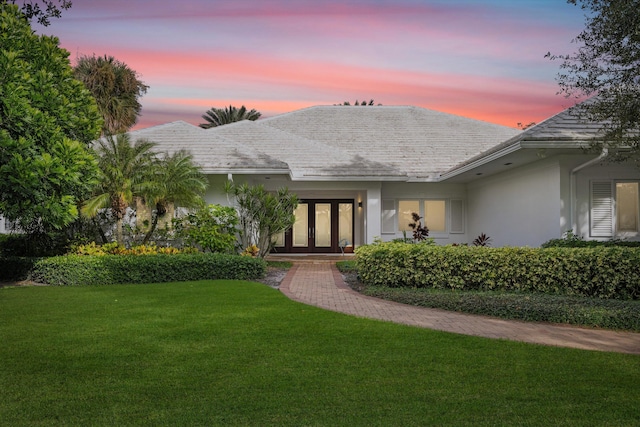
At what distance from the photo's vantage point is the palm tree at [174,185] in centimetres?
1559

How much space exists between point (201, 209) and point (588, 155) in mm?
11108

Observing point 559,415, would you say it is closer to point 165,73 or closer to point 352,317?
point 352,317

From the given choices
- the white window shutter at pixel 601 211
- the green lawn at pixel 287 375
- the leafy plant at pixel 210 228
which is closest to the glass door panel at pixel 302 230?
the leafy plant at pixel 210 228

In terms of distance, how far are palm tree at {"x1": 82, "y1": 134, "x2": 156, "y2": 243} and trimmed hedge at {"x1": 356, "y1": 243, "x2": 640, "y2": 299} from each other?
269 inches

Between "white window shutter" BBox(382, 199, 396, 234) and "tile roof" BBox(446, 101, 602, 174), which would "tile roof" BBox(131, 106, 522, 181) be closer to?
"white window shutter" BBox(382, 199, 396, 234)

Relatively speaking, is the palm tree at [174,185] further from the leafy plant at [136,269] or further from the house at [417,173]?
the leafy plant at [136,269]

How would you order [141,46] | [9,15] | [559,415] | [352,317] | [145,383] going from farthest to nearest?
[141,46]
[9,15]
[352,317]
[145,383]
[559,415]

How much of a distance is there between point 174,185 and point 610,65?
11.5 meters

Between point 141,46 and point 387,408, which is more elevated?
point 141,46

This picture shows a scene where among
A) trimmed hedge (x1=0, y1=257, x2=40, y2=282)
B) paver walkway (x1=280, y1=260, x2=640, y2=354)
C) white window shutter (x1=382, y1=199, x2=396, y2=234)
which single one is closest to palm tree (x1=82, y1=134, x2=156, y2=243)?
trimmed hedge (x1=0, y1=257, x2=40, y2=282)

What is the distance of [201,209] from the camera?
55.6ft

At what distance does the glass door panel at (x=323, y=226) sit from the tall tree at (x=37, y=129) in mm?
12585

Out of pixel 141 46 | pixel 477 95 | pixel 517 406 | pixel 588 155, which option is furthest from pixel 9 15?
pixel 477 95

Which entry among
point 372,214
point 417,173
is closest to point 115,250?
point 372,214
